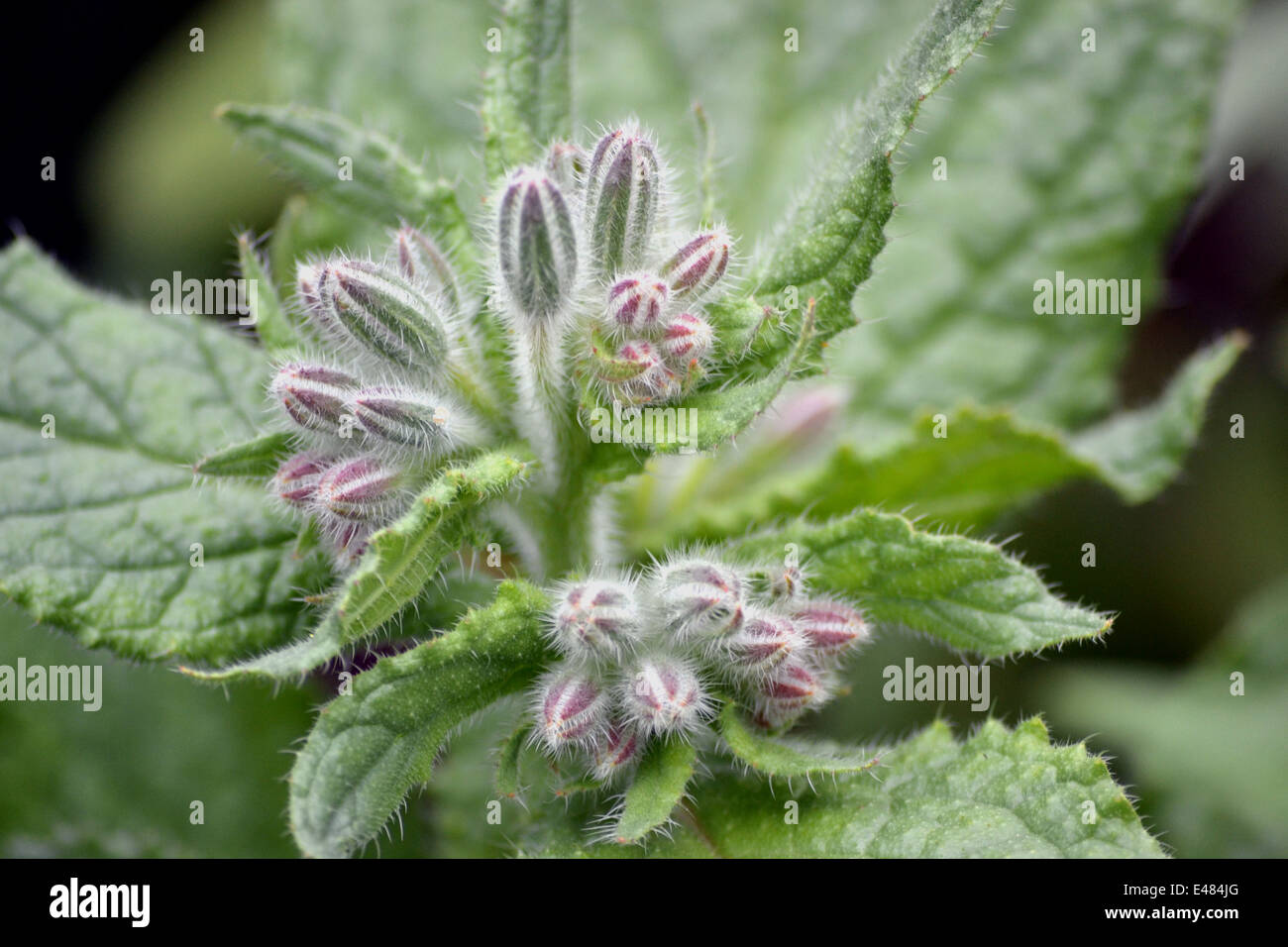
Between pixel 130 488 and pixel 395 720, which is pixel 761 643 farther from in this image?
pixel 130 488

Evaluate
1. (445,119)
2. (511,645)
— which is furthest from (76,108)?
(511,645)

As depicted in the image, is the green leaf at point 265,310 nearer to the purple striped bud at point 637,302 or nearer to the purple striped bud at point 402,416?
the purple striped bud at point 402,416

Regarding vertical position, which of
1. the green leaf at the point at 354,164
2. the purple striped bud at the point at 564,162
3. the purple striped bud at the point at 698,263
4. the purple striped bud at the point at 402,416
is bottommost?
the purple striped bud at the point at 402,416

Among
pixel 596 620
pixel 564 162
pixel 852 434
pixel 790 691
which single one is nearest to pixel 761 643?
pixel 790 691

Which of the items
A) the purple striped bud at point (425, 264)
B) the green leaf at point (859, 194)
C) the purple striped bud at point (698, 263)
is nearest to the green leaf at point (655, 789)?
the green leaf at point (859, 194)

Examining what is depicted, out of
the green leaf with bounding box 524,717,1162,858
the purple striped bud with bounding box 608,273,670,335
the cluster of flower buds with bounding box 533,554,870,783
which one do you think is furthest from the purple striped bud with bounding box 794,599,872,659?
the purple striped bud with bounding box 608,273,670,335

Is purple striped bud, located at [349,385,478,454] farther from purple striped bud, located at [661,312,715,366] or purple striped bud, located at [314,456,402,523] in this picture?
purple striped bud, located at [661,312,715,366]
